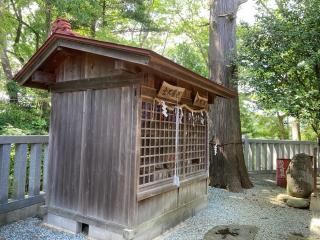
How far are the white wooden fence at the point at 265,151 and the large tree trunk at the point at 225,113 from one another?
194 centimetres

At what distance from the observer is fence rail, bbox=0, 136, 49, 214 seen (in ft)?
16.0

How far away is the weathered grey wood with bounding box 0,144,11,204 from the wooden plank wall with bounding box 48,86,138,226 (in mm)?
723

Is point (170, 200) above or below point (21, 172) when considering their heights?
below

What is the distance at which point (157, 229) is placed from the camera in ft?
16.1

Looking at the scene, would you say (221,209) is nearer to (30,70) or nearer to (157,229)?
(157,229)

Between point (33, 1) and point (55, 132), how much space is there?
835 centimetres

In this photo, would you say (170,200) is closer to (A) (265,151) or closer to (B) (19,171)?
(B) (19,171)

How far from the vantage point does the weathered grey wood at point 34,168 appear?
18.0ft

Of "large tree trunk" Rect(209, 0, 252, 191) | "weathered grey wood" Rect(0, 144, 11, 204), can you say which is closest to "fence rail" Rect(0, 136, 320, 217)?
"weathered grey wood" Rect(0, 144, 11, 204)

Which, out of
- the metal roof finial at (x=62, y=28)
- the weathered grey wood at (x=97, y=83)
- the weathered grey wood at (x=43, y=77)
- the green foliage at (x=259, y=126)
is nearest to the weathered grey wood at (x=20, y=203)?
the weathered grey wood at (x=97, y=83)

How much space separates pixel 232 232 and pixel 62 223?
117 inches

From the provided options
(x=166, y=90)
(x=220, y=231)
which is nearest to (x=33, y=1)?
(x=166, y=90)

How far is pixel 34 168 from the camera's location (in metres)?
5.49

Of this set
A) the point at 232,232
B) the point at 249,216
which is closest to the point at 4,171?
the point at 232,232
